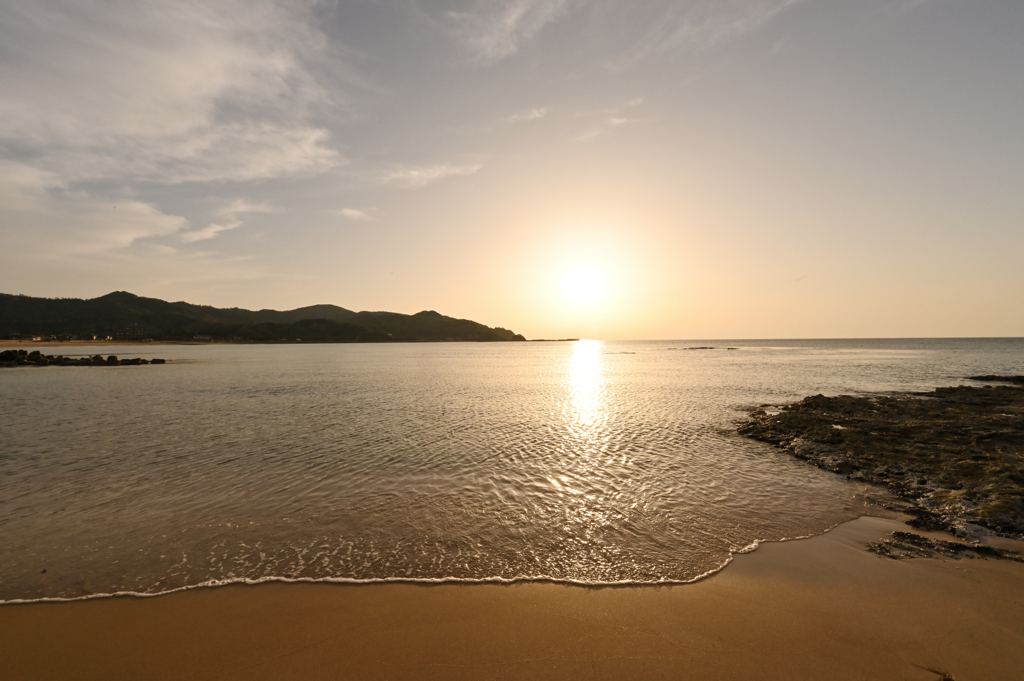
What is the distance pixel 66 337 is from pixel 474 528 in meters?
264

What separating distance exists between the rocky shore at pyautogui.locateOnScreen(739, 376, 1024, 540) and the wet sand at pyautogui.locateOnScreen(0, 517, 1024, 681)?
12.5ft

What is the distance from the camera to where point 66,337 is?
191 meters

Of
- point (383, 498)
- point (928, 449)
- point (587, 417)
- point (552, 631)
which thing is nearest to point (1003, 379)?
point (928, 449)

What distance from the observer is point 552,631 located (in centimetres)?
647

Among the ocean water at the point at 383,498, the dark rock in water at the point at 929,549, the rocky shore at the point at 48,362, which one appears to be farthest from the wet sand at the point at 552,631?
the rocky shore at the point at 48,362

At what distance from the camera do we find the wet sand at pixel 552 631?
5707 mm

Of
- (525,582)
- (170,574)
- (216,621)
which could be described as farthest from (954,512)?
(170,574)

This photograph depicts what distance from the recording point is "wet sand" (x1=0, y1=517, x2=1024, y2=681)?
571 cm

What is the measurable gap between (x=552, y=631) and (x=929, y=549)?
8.64m

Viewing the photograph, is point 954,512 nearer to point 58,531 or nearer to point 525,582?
point 525,582

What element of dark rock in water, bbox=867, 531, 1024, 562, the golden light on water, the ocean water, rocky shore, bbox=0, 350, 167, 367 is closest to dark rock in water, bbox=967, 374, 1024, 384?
the ocean water

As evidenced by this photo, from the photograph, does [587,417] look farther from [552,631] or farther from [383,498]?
[552,631]

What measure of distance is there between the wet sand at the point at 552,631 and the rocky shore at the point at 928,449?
150 inches

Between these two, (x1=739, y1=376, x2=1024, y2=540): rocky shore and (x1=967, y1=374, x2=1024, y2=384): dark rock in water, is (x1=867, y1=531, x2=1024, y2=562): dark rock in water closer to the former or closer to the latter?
(x1=739, y1=376, x2=1024, y2=540): rocky shore
